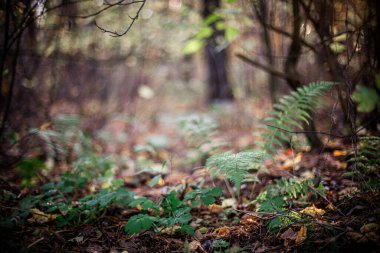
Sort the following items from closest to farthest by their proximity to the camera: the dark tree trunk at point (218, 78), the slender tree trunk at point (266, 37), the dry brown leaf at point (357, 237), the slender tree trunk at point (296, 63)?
the dry brown leaf at point (357, 237)
the slender tree trunk at point (296, 63)
the slender tree trunk at point (266, 37)
the dark tree trunk at point (218, 78)

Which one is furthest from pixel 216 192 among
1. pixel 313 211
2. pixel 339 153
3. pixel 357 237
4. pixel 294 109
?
pixel 339 153

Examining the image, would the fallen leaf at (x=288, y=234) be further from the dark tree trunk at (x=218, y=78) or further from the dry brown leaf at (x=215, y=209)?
the dark tree trunk at (x=218, y=78)

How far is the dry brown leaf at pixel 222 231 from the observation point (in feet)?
6.33

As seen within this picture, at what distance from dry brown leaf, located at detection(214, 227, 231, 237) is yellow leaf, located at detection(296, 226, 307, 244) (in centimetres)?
48

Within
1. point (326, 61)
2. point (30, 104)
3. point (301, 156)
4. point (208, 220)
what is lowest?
point (208, 220)

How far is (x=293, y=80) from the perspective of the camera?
9.40 feet

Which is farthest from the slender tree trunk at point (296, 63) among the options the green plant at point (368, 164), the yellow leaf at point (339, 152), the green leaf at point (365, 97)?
the green plant at point (368, 164)

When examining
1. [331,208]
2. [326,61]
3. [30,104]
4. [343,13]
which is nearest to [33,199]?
[30,104]

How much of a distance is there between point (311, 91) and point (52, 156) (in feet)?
10.5

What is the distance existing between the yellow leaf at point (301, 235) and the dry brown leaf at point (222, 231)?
1.59ft

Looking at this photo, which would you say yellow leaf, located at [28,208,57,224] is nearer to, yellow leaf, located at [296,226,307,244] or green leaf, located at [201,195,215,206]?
green leaf, located at [201,195,215,206]

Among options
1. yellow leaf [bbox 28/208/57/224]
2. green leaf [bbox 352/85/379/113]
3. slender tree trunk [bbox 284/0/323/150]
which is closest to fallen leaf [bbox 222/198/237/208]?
slender tree trunk [bbox 284/0/323/150]

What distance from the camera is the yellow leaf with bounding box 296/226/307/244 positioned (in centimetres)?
165

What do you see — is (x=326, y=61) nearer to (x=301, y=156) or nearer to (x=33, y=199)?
(x=301, y=156)
